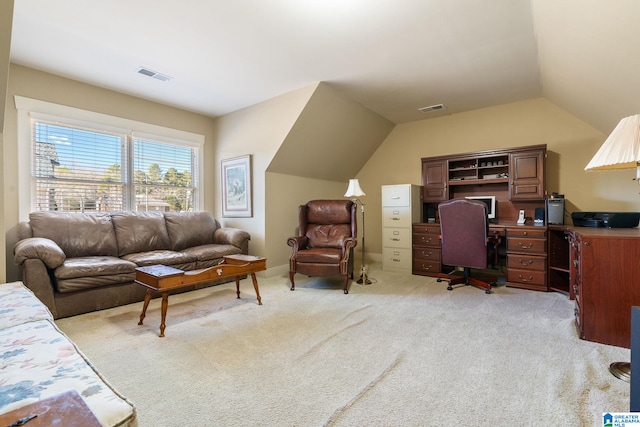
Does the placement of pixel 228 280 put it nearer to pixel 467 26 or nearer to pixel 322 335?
pixel 322 335

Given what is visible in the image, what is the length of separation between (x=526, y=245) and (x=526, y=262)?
210 mm

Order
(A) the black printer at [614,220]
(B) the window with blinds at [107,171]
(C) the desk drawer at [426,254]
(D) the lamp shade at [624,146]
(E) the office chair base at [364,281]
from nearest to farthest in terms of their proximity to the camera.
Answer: (D) the lamp shade at [624,146] < (A) the black printer at [614,220] < (B) the window with blinds at [107,171] < (E) the office chair base at [364,281] < (C) the desk drawer at [426,254]

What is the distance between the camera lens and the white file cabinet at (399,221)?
4.47 meters

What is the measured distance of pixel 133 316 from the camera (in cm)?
271

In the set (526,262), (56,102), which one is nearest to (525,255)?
(526,262)

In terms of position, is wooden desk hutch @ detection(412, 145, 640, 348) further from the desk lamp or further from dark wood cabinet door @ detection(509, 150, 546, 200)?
the desk lamp

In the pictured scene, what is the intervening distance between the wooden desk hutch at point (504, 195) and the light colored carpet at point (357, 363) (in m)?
0.57

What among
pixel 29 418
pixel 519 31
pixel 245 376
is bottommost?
pixel 245 376

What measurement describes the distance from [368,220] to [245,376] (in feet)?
14.2

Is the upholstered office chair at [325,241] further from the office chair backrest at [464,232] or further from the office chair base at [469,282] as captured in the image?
the office chair base at [469,282]

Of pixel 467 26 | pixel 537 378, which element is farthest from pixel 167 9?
pixel 537 378

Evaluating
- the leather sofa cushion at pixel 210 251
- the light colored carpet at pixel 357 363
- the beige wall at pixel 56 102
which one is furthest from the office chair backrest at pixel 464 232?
the beige wall at pixel 56 102

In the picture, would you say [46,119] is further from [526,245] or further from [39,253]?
[526,245]

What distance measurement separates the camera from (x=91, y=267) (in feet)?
9.14
